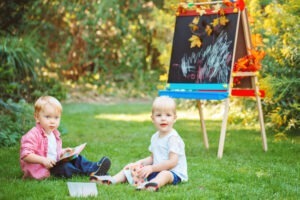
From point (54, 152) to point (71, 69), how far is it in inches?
349

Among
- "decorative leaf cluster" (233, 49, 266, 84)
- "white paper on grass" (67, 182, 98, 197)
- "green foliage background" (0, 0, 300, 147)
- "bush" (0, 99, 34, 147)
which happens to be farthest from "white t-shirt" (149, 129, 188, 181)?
"green foliage background" (0, 0, 300, 147)

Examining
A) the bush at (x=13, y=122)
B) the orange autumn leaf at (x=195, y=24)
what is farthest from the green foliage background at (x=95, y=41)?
the orange autumn leaf at (x=195, y=24)

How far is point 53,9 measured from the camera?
12.4 metres

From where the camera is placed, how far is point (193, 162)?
515 cm

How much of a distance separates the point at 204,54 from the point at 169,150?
1967mm

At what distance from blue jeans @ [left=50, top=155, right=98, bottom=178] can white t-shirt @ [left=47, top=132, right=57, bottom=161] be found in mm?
112

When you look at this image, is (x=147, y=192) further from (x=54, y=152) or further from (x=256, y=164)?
(x=256, y=164)

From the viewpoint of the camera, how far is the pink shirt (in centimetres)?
423

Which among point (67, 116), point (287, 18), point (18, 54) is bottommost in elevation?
point (67, 116)

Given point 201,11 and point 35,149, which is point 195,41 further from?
point 35,149

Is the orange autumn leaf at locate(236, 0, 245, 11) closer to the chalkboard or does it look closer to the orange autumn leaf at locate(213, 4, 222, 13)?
the chalkboard

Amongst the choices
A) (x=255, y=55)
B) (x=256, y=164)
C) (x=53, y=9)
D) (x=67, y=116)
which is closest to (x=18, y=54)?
(x=67, y=116)

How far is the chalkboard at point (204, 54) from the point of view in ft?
18.4

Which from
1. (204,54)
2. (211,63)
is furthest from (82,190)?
(204,54)
